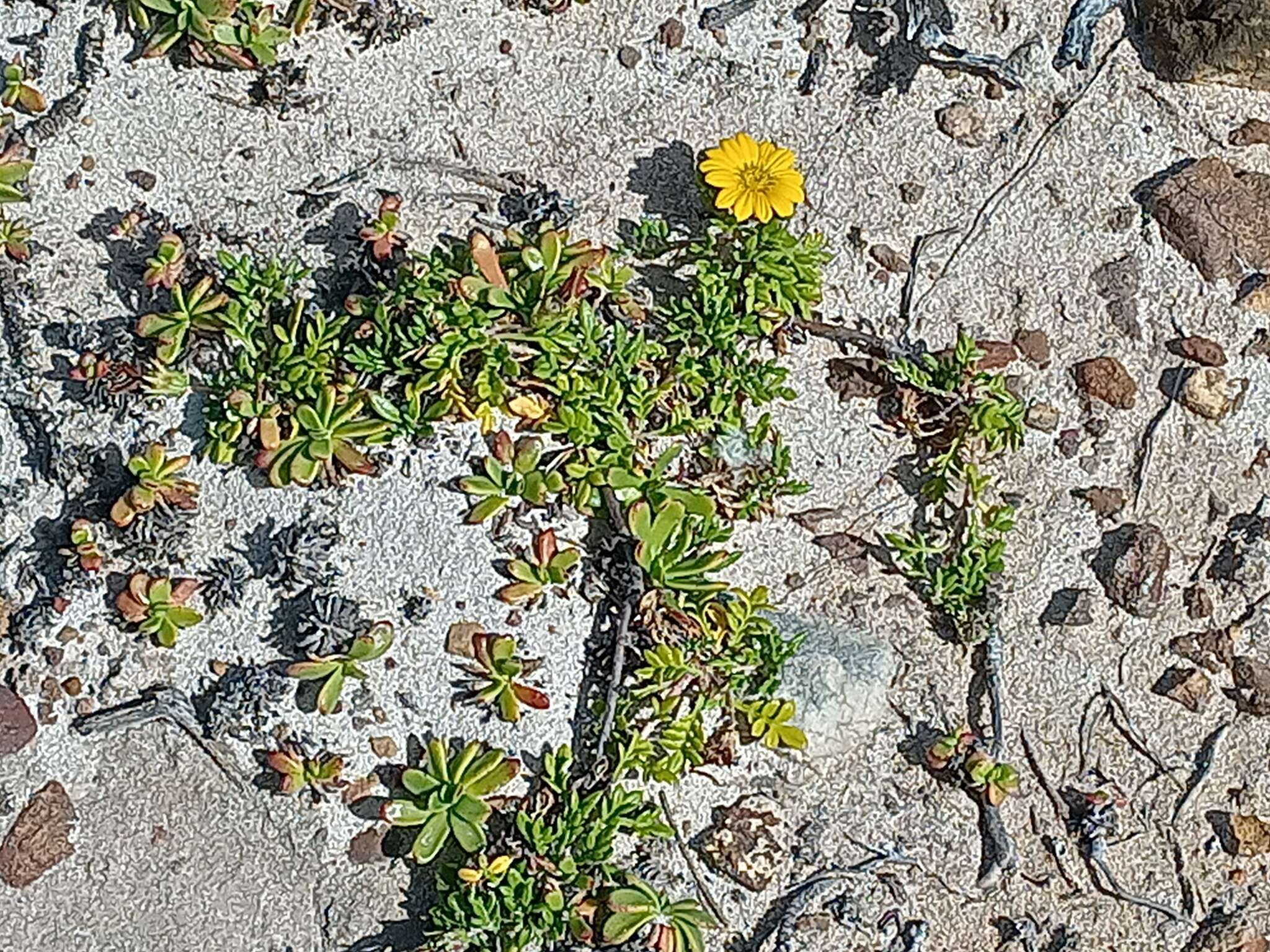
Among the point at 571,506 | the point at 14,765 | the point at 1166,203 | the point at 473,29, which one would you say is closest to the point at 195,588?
the point at 14,765

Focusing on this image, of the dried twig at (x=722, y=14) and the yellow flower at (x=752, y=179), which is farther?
the dried twig at (x=722, y=14)

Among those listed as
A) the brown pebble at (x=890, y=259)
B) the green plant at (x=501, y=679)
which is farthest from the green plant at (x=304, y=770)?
the brown pebble at (x=890, y=259)

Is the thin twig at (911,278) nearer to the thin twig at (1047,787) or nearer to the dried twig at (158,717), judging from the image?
the thin twig at (1047,787)

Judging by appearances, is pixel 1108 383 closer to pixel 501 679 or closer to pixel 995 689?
pixel 995 689

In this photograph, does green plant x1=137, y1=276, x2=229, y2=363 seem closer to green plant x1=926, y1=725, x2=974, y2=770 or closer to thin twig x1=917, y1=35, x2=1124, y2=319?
thin twig x1=917, y1=35, x2=1124, y2=319

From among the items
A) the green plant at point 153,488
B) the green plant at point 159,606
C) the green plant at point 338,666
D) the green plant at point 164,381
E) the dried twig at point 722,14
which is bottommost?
the green plant at point 338,666

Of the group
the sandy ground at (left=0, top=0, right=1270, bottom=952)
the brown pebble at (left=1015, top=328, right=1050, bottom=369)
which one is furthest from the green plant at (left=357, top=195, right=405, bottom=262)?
the brown pebble at (left=1015, top=328, right=1050, bottom=369)
